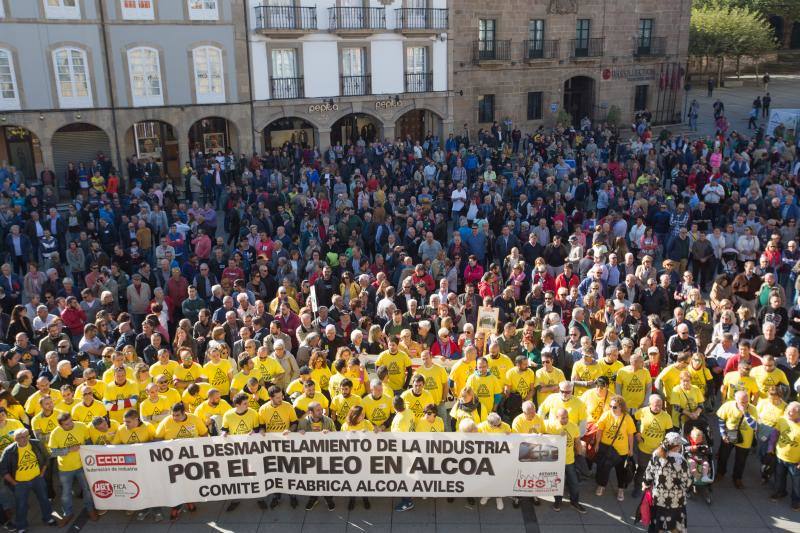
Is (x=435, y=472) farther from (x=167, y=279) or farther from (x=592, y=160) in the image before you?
(x=592, y=160)

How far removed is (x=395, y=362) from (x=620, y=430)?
3.25 meters

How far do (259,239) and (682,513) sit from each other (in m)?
10.5

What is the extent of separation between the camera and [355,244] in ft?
49.8

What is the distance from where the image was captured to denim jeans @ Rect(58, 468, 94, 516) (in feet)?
28.8

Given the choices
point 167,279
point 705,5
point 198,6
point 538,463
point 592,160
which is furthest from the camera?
point 705,5

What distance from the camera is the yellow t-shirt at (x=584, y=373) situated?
32.1ft

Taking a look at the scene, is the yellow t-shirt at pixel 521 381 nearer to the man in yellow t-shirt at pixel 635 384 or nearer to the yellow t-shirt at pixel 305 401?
the man in yellow t-shirt at pixel 635 384

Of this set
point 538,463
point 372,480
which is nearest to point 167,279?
point 372,480

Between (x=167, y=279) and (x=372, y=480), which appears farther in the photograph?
(x=167, y=279)

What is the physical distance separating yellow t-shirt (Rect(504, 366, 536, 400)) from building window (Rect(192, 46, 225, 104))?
69.2 ft

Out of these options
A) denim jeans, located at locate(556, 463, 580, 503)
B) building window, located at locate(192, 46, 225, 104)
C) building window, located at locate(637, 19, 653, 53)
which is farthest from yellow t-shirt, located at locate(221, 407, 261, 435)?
building window, located at locate(637, 19, 653, 53)

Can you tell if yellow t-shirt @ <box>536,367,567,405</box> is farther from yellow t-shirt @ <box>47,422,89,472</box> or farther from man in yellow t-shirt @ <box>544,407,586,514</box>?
yellow t-shirt @ <box>47,422,89,472</box>

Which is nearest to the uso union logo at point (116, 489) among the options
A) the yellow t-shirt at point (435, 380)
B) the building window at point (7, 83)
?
the yellow t-shirt at point (435, 380)

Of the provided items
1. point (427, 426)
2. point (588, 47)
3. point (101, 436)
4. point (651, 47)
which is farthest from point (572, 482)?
point (651, 47)
